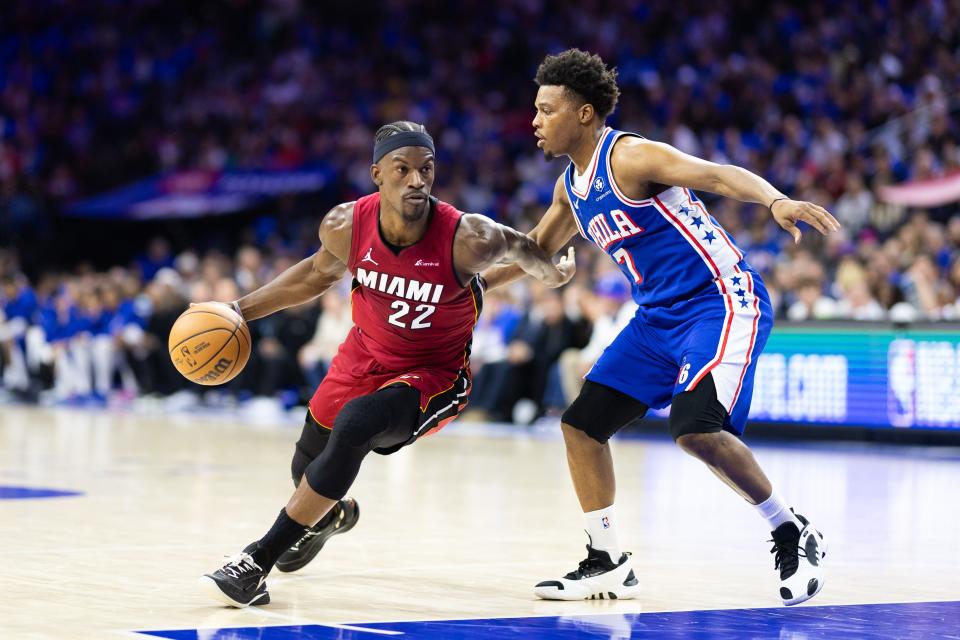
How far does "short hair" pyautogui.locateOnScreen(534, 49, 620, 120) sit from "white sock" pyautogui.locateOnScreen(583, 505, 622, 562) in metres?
1.56

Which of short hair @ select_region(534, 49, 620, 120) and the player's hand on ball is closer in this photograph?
short hair @ select_region(534, 49, 620, 120)

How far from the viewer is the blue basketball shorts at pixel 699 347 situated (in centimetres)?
531

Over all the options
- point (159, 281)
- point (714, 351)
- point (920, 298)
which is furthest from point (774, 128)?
point (714, 351)

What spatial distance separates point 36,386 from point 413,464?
1149 centimetres

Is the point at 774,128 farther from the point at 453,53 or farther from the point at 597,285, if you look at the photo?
the point at 453,53

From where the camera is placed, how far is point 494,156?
71.7 feet

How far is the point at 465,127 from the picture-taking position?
23.0m

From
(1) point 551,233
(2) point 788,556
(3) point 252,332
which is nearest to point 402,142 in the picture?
(1) point 551,233

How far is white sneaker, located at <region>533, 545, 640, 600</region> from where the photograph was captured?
17.7 feet

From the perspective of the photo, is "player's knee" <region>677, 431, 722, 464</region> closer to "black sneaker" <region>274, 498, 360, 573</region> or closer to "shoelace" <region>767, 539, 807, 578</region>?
"shoelace" <region>767, 539, 807, 578</region>

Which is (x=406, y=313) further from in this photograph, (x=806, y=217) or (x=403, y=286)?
(x=806, y=217)

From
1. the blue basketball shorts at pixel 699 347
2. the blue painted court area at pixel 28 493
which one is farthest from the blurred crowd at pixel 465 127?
the blue basketball shorts at pixel 699 347

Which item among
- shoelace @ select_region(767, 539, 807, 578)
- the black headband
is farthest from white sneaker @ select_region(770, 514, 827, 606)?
the black headband

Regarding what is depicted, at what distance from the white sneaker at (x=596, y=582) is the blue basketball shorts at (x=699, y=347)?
63 centimetres
